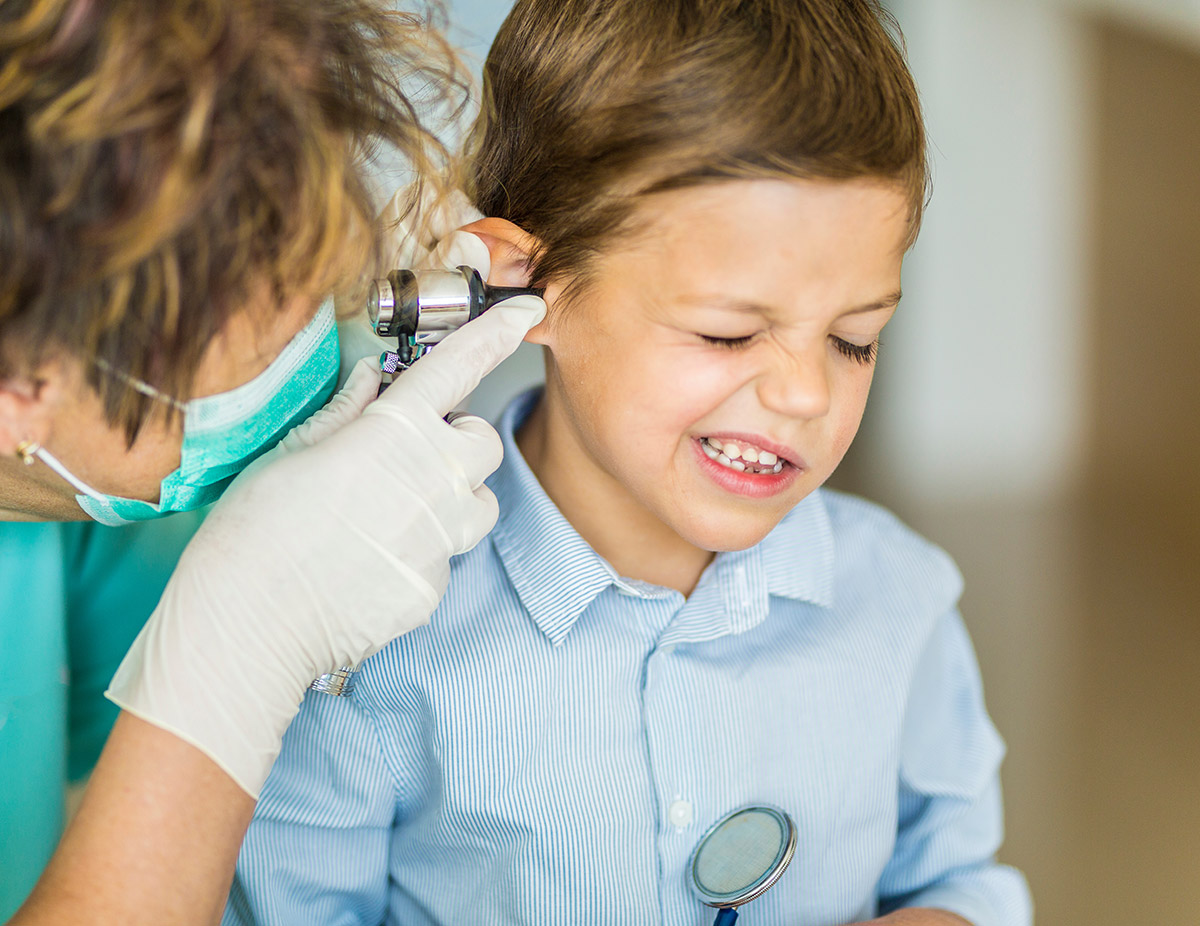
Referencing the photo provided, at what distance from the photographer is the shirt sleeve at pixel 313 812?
928 millimetres

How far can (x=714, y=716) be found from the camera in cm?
97

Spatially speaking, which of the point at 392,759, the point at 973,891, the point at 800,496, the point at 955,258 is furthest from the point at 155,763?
the point at 955,258

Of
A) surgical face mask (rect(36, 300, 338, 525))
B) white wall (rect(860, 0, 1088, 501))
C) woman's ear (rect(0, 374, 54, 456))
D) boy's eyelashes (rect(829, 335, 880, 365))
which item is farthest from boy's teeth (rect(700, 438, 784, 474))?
white wall (rect(860, 0, 1088, 501))

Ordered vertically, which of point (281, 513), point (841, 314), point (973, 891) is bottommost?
point (973, 891)

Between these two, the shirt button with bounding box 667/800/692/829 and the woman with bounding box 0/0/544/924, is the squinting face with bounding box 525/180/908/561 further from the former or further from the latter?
the shirt button with bounding box 667/800/692/829

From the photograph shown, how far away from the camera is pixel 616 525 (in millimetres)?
1051

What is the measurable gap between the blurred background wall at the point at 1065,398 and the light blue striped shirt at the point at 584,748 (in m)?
1.22

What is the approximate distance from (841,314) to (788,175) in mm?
124

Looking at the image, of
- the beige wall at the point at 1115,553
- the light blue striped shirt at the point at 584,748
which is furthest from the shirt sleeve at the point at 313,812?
the beige wall at the point at 1115,553

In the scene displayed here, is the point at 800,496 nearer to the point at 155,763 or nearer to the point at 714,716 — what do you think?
the point at 714,716

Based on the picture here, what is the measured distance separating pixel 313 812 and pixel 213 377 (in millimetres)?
419

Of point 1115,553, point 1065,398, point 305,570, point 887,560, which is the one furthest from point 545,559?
point 1115,553

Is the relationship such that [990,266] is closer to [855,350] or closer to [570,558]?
[855,350]

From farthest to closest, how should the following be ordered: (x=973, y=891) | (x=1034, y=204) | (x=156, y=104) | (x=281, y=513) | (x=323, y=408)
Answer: (x=1034, y=204), (x=973, y=891), (x=323, y=408), (x=281, y=513), (x=156, y=104)
